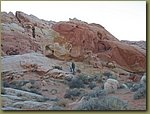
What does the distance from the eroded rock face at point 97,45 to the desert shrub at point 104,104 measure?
345 mm

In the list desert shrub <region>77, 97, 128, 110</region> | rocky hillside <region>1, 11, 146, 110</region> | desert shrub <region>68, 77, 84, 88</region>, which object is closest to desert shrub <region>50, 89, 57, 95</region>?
rocky hillside <region>1, 11, 146, 110</region>

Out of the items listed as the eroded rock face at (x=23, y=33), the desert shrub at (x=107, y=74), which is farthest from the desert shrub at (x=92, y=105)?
the eroded rock face at (x=23, y=33)

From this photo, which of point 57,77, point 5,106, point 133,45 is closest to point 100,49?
point 133,45

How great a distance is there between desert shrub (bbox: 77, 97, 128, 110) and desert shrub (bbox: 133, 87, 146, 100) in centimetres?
13

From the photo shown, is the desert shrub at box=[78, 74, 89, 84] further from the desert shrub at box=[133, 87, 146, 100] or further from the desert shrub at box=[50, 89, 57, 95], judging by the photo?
the desert shrub at box=[133, 87, 146, 100]

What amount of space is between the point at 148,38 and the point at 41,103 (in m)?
1.23

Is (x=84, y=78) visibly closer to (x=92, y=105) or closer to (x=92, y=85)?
(x=92, y=85)

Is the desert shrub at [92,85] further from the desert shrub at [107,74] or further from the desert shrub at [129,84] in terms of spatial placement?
the desert shrub at [129,84]

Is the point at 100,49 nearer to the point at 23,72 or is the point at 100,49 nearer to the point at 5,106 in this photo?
the point at 23,72

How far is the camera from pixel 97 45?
2861 millimetres

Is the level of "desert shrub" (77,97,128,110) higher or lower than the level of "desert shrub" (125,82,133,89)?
lower

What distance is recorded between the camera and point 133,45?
2863 millimetres

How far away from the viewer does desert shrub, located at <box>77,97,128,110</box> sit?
2.80 m

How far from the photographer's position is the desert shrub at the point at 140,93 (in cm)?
280
